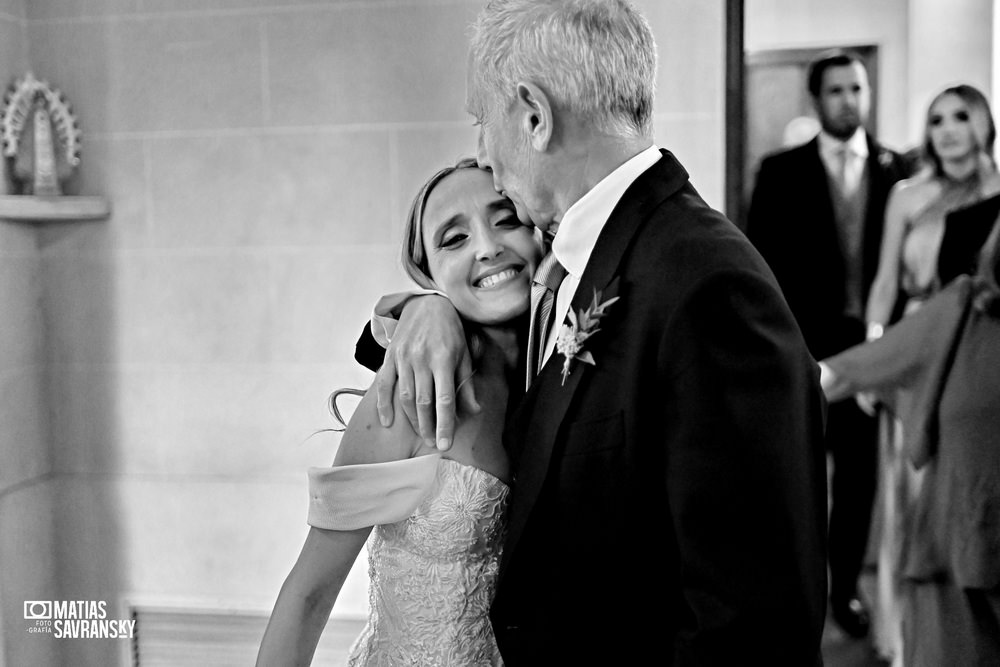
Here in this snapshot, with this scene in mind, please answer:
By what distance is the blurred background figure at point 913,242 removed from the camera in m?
2.18

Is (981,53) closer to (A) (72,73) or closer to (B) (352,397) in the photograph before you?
(B) (352,397)

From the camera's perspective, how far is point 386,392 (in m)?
1.28

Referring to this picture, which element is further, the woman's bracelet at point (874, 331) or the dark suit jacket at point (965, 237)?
the woman's bracelet at point (874, 331)

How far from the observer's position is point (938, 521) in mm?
2207

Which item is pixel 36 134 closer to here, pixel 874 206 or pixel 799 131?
pixel 799 131

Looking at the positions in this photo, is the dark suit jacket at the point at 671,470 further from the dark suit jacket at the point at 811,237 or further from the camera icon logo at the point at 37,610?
the camera icon logo at the point at 37,610

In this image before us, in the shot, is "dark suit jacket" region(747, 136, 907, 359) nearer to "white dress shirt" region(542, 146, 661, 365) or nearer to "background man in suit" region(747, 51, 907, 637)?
"background man in suit" region(747, 51, 907, 637)

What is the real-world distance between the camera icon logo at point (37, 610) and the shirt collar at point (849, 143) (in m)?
2.44

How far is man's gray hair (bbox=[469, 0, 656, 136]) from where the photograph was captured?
3.43 ft

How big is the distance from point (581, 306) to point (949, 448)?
1.50 m

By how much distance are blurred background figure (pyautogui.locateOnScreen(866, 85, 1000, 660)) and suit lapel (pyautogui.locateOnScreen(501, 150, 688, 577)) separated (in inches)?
54.4

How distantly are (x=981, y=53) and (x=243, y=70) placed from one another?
1.85m

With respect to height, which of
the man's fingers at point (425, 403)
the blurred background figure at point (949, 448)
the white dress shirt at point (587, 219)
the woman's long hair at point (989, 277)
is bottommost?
the blurred background figure at point (949, 448)

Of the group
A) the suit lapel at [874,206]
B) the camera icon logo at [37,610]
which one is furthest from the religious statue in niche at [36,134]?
the suit lapel at [874,206]
